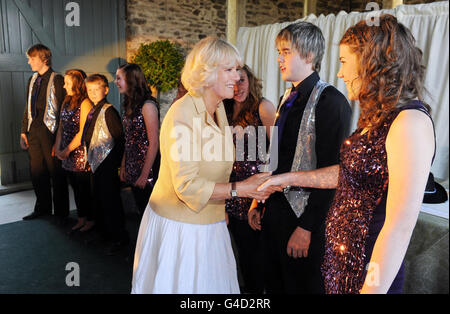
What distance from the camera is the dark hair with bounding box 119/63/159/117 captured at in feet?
10.5

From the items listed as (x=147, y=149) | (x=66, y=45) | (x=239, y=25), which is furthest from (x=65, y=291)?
(x=239, y=25)

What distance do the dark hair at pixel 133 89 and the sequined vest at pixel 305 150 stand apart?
1.72 metres

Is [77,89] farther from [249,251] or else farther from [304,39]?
[304,39]

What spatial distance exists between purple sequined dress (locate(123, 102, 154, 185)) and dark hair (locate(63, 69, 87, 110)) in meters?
0.66

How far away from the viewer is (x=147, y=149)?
3.27 m

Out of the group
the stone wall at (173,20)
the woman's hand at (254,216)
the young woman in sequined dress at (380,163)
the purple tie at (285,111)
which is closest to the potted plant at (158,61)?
the stone wall at (173,20)

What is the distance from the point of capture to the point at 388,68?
3.93 ft

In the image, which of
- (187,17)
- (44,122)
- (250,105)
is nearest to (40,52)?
(44,122)

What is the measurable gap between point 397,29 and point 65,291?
2774 mm

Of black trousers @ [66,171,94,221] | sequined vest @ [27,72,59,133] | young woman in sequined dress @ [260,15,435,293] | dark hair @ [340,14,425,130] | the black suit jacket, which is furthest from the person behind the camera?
sequined vest @ [27,72,59,133]

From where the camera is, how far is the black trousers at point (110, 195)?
344cm

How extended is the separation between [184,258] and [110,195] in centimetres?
202

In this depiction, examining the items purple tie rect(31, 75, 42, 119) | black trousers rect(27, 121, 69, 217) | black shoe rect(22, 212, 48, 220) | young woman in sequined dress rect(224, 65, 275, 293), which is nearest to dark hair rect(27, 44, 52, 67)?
purple tie rect(31, 75, 42, 119)

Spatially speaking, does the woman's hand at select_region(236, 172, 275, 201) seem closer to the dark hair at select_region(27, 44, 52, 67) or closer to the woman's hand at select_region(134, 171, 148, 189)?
the woman's hand at select_region(134, 171, 148, 189)
